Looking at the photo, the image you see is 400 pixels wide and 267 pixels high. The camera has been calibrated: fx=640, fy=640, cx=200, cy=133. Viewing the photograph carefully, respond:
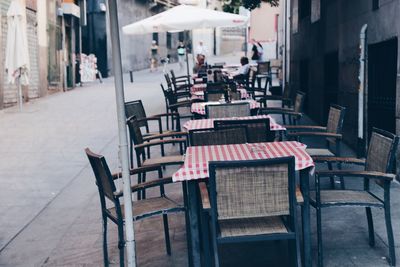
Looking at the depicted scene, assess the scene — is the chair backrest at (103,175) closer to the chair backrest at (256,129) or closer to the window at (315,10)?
the chair backrest at (256,129)

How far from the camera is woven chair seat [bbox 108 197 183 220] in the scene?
4793mm

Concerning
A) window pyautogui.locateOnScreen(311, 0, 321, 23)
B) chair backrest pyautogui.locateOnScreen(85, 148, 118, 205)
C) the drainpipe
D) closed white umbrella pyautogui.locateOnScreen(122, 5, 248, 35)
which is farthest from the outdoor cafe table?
window pyautogui.locateOnScreen(311, 0, 321, 23)

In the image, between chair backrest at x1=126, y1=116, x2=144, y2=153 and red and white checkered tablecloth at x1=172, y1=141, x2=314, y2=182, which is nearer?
red and white checkered tablecloth at x1=172, y1=141, x2=314, y2=182

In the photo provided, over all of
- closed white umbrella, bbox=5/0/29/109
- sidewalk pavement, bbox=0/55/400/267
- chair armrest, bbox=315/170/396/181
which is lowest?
sidewalk pavement, bbox=0/55/400/267

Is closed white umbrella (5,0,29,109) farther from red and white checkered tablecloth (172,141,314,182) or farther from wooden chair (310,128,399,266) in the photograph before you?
wooden chair (310,128,399,266)

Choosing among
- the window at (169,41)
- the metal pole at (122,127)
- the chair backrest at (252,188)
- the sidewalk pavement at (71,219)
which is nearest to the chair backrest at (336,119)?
the sidewalk pavement at (71,219)

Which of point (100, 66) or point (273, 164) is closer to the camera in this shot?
point (273, 164)

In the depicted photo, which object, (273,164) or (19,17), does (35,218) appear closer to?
(273,164)

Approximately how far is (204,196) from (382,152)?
1.44 metres

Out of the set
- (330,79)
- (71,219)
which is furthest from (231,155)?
(330,79)

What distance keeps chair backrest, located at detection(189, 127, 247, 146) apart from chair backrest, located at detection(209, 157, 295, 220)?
1.75m

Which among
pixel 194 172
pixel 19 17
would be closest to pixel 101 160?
pixel 194 172

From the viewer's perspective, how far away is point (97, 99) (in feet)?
65.1

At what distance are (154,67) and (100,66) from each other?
4.40 meters
